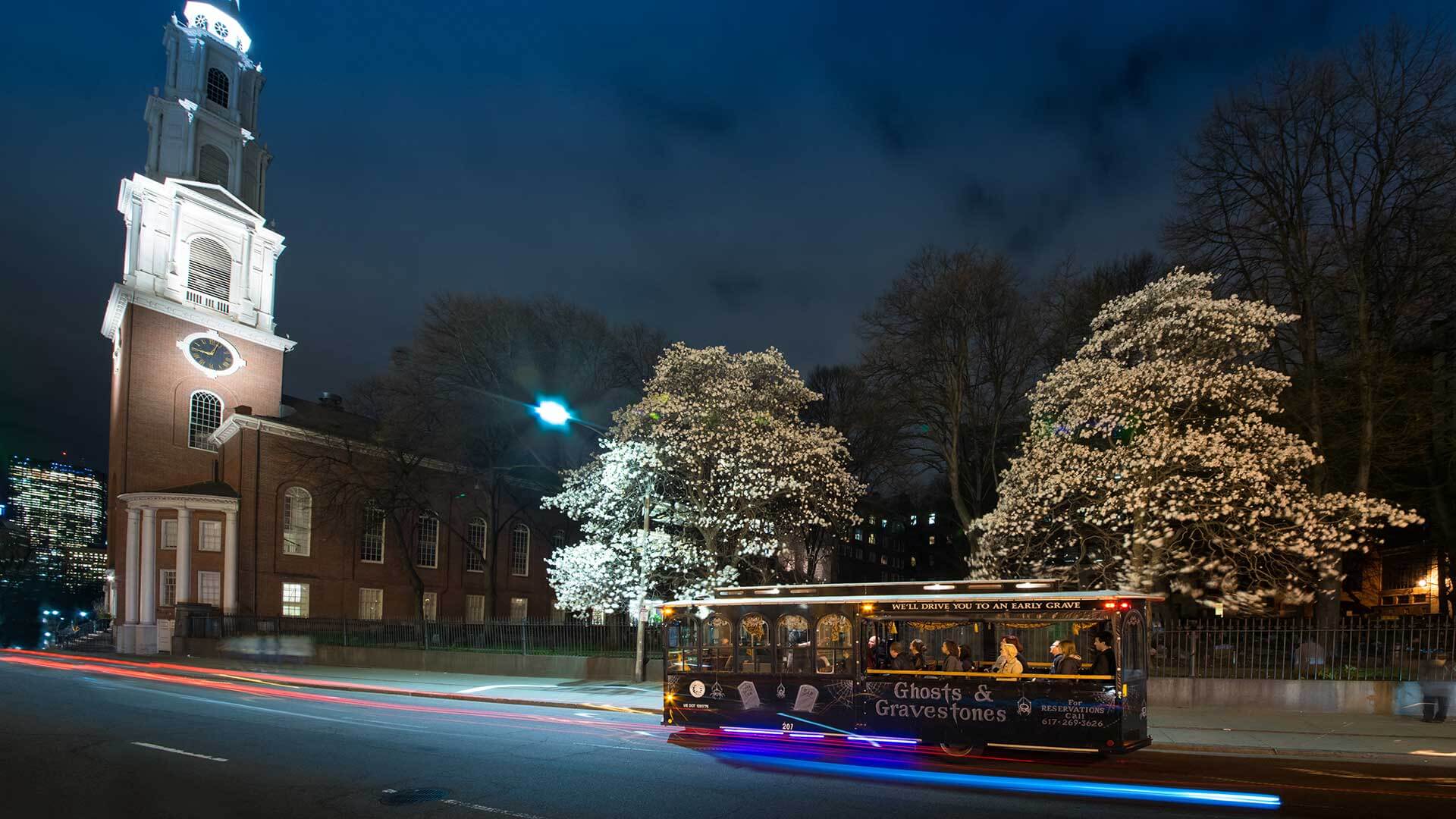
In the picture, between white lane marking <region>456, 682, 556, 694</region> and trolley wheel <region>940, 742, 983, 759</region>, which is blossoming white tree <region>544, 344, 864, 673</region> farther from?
trolley wheel <region>940, 742, 983, 759</region>

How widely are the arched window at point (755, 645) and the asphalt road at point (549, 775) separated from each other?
130cm

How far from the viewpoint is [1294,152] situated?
24.6 meters

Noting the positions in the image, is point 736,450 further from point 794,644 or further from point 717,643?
point 794,644

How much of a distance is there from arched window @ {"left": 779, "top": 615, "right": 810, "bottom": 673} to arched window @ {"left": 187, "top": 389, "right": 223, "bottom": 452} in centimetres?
4334

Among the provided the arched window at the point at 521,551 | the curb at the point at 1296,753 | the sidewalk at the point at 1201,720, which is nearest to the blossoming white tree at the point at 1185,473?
the sidewalk at the point at 1201,720

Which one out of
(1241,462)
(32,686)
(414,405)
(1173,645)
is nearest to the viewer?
(1241,462)

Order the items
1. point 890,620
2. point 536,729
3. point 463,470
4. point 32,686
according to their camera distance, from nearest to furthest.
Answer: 1. point 890,620
2. point 536,729
3. point 32,686
4. point 463,470

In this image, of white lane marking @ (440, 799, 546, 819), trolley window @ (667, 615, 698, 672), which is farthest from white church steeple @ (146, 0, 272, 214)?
white lane marking @ (440, 799, 546, 819)

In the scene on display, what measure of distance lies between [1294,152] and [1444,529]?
15909 mm

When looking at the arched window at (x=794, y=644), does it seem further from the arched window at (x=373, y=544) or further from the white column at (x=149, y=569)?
the white column at (x=149, y=569)

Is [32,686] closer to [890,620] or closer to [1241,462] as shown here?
[890,620]

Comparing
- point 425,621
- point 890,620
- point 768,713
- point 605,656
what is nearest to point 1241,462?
point 890,620

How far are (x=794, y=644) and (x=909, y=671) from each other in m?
1.95

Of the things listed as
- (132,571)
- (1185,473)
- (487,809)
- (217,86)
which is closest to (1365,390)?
(1185,473)
